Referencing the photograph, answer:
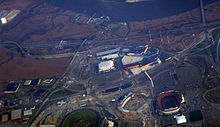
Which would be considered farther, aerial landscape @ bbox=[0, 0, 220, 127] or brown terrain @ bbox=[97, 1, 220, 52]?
brown terrain @ bbox=[97, 1, 220, 52]

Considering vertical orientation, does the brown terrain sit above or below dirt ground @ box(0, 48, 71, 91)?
above

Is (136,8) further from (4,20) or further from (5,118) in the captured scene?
(5,118)

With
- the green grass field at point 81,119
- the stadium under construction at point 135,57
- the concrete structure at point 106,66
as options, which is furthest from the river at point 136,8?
the green grass field at point 81,119

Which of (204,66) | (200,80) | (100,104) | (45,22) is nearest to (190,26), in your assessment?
(204,66)

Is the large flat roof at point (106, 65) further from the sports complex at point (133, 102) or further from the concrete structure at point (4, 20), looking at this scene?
the concrete structure at point (4, 20)

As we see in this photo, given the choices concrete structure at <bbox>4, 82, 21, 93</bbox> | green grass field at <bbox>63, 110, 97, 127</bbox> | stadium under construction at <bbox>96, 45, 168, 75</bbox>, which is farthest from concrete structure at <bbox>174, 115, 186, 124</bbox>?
concrete structure at <bbox>4, 82, 21, 93</bbox>

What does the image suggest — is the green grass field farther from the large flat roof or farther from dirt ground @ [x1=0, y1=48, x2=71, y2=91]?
dirt ground @ [x1=0, y1=48, x2=71, y2=91]
